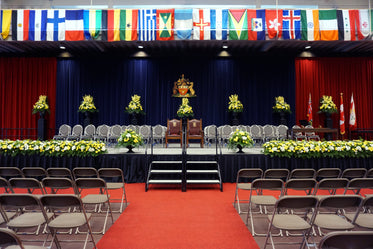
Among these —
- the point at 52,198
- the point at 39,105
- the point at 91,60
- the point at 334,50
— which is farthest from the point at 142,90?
the point at 52,198

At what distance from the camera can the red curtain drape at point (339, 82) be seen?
13375mm

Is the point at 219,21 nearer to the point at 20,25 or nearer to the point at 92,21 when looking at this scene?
the point at 92,21

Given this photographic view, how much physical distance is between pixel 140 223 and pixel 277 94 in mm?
11346

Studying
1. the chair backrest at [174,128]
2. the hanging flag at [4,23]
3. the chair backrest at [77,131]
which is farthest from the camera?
the chair backrest at [77,131]

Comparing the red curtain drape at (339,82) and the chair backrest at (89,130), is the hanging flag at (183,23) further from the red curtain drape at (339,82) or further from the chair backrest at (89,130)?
the red curtain drape at (339,82)

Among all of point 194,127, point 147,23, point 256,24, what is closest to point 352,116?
point 256,24

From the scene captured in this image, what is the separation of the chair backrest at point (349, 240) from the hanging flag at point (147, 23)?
8803mm

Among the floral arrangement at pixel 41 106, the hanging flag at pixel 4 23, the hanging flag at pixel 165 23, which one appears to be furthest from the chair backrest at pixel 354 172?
the floral arrangement at pixel 41 106

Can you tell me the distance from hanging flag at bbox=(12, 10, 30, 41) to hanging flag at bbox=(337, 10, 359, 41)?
11.6 m

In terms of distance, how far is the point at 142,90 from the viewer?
527 inches

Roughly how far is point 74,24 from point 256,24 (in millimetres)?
6765

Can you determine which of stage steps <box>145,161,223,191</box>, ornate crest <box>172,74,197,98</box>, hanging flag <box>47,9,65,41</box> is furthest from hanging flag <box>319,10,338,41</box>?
hanging flag <box>47,9,65,41</box>

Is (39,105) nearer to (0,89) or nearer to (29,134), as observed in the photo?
(29,134)

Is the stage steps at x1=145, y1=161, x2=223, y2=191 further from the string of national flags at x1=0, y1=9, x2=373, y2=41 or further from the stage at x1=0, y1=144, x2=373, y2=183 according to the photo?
the string of national flags at x1=0, y1=9, x2=373, y2=41
